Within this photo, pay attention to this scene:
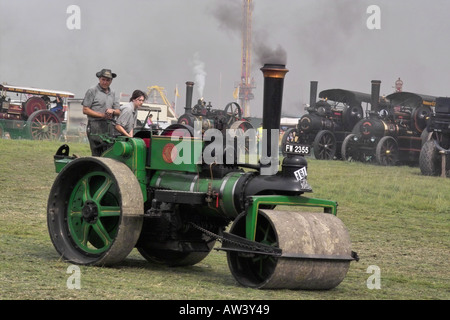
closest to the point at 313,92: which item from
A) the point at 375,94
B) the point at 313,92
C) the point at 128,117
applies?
the point at 313,92

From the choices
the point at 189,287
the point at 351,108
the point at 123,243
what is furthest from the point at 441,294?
the point at 351,108

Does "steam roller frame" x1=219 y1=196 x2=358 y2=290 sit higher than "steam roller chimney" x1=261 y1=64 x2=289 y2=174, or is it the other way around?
"steam roller chimney" x1=261 y1=64 x2=289 y2=174

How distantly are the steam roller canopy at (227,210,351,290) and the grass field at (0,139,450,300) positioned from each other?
0.37 ft

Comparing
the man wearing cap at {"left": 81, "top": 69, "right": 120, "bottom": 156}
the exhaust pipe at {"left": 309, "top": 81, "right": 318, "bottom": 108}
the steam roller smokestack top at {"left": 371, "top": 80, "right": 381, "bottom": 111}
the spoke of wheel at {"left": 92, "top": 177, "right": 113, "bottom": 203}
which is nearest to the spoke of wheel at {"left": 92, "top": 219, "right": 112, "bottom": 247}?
the spoke of wheel at {"left": 92, "top": 177, "right": 113, "bottom": 203}

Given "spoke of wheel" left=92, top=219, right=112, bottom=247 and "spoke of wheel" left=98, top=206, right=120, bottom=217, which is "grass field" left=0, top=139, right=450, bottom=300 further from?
"spoke of wheel" left=98, top=206, right=120, bottom=217

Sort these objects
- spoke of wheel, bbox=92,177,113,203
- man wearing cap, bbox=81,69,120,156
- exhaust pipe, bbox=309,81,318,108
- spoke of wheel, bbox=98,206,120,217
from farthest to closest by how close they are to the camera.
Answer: exhaust pipe, bbox=309,81,318,108 → man wearing cap, bbox=81,69,120,156 → spoke of wheel, bbox=92,177,113,203 → spoke of wheel, bbox=98,206,120,217

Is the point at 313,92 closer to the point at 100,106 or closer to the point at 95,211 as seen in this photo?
the point at 100,106

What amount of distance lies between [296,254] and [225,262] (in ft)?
8.18

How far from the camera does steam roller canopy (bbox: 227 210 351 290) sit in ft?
22.6

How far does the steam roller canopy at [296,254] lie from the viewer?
6.89m

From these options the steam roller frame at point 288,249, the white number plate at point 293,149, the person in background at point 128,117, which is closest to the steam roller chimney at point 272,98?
the white number plate at point 293,149

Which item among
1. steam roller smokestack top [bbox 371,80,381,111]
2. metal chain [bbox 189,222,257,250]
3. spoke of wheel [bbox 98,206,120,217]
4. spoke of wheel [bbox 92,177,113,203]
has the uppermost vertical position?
steam roller smokestack top [bbox 371,80,381,111]

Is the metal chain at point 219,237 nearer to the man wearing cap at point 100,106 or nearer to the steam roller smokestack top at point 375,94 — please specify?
the man wearing cap at point 100,106

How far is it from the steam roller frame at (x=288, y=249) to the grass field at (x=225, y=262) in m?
0.12
